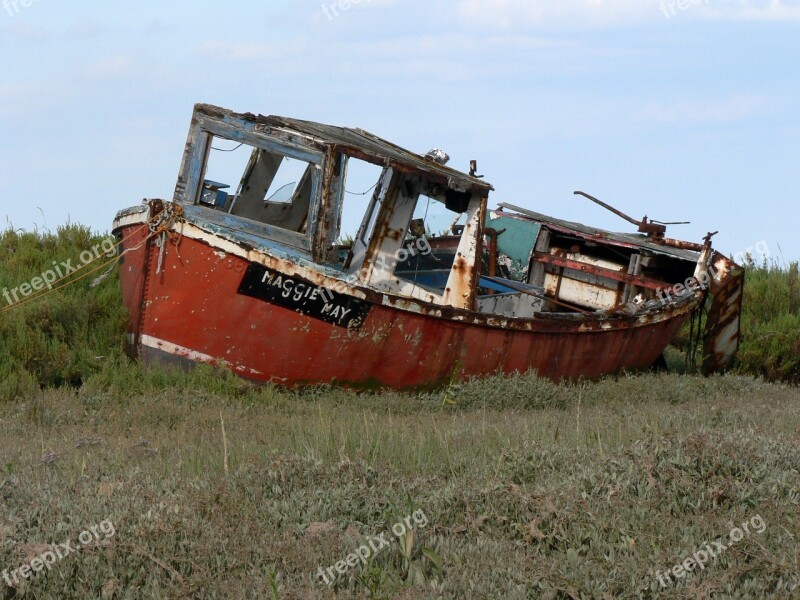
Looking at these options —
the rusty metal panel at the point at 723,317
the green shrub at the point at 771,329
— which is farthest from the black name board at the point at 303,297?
the green shrub at the point at 771,329

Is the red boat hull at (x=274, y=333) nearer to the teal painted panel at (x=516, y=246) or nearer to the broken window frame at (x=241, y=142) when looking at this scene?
the broken window frame at (x=241, y=142)

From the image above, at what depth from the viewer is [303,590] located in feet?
15.1

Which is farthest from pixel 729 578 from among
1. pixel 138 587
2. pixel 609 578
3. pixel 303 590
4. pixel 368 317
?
pixel 368 317

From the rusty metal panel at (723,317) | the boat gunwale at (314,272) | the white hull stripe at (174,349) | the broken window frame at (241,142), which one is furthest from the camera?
the rusty metal panel at (723,317)

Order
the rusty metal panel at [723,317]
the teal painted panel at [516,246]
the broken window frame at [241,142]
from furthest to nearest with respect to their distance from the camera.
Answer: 1. the teal painted panel at [516,246]
2. the rusty metal panel at [723,317]
3. the broken window frame at [241,142]

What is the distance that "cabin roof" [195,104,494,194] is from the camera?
375 inches

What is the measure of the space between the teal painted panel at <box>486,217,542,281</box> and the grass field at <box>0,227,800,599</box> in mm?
5614

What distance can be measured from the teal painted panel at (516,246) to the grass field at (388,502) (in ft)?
18.4

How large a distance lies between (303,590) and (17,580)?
1.39 m

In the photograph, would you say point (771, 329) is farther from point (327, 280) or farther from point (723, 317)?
point (327, 280)

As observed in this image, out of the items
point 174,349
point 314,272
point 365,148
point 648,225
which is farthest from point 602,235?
point 174,349

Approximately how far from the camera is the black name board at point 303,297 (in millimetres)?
9070

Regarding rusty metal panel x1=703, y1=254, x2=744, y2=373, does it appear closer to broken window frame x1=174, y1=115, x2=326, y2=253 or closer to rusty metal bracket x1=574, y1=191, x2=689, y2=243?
rusty metal bracket x1=574, y1=191, x2=689, y2=243

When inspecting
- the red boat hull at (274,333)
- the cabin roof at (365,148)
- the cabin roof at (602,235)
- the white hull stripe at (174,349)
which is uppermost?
the cabin roof at (365,148)
